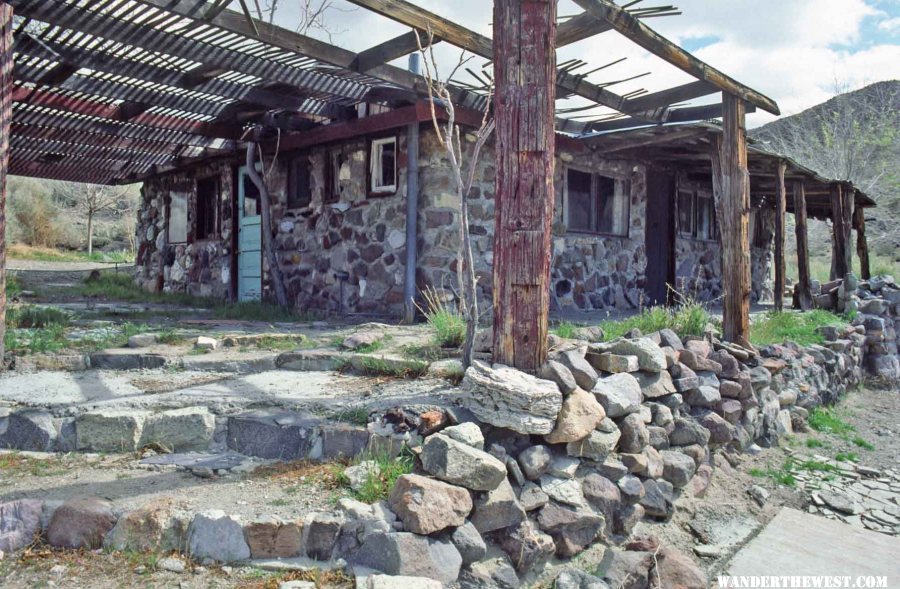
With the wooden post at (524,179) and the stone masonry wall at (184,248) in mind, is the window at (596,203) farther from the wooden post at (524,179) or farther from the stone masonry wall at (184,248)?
the wooden post at (524,179)

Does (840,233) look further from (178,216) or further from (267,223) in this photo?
(178,216)

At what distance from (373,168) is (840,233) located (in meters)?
8.39

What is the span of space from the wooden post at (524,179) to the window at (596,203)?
574 cm

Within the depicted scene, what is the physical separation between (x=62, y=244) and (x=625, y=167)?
1956 centimetres

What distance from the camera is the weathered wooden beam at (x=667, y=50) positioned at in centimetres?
411

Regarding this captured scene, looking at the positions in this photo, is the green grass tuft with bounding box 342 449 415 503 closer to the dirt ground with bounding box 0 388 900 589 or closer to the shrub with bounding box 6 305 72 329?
the dirt ground with bounding box 0 388 900 589

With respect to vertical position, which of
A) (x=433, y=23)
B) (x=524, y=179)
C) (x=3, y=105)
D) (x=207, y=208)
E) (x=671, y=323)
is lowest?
(x=671, y=323)

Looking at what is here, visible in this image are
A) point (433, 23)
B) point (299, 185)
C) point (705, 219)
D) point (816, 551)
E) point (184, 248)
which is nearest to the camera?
point (816, 551)

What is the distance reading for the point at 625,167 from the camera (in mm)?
9914

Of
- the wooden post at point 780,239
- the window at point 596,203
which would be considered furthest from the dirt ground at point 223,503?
the window at point 596,203

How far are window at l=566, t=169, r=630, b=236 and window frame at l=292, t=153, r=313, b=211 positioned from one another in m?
3.72

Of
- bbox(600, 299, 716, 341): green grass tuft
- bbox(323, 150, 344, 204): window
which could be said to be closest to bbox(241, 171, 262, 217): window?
bbox(323, 150, 344, 204): window

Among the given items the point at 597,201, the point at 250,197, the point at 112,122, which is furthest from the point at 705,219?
the point at 112,122

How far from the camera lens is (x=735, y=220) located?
18.5 ft
